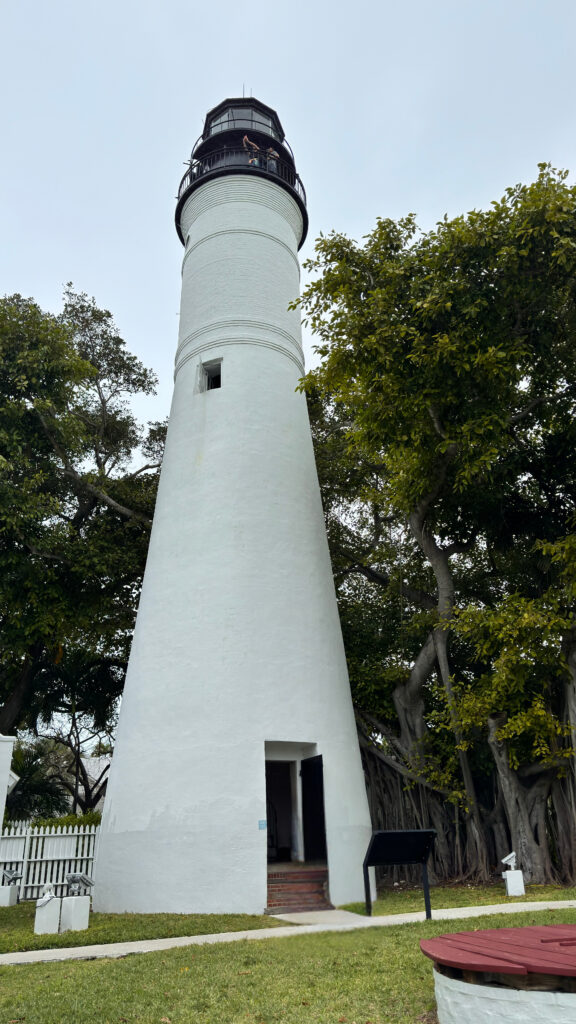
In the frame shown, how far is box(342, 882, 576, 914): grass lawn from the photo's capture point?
389 inches

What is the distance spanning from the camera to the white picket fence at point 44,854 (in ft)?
44.2

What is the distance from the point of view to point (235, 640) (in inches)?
465

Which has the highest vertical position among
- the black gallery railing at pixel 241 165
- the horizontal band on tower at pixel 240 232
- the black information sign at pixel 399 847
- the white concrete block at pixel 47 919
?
the black gallery railing at pixel 241 165

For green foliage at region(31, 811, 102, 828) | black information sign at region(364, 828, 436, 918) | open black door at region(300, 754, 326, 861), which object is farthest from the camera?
green foliage at region(31, 811, 102, 828)

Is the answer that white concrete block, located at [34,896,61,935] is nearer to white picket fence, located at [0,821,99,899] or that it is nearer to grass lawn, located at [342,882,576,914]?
grass lawn, located at [342,882,576,914]

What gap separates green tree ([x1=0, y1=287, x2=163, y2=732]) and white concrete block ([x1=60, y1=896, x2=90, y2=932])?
7.74 metres

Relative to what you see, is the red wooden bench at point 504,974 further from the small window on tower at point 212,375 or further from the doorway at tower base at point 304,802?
the small window on tower at point 212,375

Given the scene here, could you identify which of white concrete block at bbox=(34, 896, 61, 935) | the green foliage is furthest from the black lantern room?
white concrete block at bbox=(34, 896, 61, 935)

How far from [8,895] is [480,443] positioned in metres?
11.5

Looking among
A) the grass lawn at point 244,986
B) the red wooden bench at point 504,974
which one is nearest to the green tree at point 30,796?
the grass lawn at point 244,986

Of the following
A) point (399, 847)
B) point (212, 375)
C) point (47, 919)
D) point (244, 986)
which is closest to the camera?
point (244, 986)

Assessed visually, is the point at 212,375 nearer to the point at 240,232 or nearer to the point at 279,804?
the point at 240,232

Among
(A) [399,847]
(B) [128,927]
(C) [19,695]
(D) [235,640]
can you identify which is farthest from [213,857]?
(C) [19,695]

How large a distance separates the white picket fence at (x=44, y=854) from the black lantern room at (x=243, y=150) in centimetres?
1456
